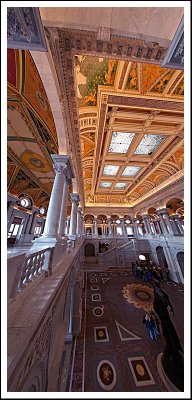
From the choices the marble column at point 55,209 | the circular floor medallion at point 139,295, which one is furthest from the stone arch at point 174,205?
the marble column at point 55,209

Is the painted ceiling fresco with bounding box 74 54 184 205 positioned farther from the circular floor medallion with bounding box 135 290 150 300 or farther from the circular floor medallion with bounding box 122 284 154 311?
the circular floor medallion with bounding box 135 290 150 300

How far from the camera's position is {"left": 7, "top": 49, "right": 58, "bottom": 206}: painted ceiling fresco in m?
3.54

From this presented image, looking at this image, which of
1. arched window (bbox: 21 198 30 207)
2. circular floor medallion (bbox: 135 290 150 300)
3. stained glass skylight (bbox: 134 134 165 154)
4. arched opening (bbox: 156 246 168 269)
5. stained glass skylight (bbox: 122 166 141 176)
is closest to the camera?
circular floor medallion (bbox: 135 290 150 300)

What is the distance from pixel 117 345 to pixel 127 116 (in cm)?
973

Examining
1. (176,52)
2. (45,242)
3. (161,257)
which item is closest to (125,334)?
(45,242)

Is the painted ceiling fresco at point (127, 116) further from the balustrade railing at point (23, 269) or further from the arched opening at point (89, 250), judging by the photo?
the arched opening at point (89, 250)

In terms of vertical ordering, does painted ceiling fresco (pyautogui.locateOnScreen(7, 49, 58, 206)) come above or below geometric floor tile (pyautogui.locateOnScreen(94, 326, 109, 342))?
above

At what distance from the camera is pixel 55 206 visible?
379 centimetres

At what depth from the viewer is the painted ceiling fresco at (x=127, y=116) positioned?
465cm

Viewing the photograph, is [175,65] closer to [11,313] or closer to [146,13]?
[146,13]

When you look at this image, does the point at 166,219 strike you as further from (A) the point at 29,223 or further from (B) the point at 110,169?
(A) the point at 29,223

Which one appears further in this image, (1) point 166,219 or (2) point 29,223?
(2) point 29,223

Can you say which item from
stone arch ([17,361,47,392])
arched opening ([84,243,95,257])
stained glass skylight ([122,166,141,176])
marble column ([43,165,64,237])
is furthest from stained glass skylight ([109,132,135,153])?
arched opening ([84,243,95,257])

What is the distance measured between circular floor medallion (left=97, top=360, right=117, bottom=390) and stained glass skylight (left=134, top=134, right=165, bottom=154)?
1056cm
